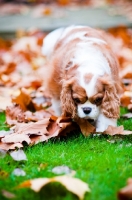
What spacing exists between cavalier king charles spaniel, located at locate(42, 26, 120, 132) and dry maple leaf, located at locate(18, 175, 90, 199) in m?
1.16

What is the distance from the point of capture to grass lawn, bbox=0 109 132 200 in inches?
114

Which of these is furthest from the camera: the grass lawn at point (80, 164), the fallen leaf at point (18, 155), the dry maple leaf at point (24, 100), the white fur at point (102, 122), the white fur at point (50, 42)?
the white fur at point (50, 42)

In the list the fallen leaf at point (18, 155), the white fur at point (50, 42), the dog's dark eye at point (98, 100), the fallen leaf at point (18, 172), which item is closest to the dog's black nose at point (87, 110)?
the dog's dark eye at point (98, 100)

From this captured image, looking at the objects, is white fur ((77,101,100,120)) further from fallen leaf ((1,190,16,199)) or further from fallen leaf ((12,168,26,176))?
fallen leaf ((1,190,16,199))

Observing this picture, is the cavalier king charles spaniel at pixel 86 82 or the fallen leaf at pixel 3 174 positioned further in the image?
the cavalier king charles spaniel at pixel 86 82

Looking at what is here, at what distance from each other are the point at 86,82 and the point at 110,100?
0.29 metres

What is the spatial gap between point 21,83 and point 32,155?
2382mm

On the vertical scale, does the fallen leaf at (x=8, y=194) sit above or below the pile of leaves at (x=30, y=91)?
above

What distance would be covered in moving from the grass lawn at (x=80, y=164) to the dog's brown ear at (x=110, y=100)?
0.25m

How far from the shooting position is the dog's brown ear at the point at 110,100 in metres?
4.07

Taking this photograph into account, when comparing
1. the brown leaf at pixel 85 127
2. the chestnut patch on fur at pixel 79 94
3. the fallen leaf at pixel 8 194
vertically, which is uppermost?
the chestnut patch on fur at pixel 79 94

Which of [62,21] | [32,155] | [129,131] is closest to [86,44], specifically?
[129,131]

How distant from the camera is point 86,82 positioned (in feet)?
13.0

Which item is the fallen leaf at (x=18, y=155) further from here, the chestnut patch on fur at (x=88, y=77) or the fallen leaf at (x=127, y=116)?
the fallen leaf at (x=127, y=116)
